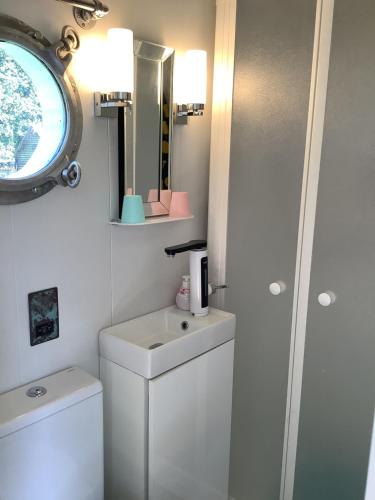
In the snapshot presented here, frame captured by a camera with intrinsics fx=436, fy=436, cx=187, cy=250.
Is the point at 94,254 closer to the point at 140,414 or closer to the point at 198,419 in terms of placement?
the point at 140,414

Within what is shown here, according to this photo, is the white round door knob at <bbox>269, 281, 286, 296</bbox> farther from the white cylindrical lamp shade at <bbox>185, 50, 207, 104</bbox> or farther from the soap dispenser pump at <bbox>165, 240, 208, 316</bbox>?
the white cylindrical lamp shade at <bbox>185, 50, 207, 104</bbox>

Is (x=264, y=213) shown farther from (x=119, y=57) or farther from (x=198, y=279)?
(x=119, y=57)

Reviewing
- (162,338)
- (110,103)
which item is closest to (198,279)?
(162,338)

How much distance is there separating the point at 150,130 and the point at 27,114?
43 cm

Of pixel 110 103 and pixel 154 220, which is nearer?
pixel 110 103

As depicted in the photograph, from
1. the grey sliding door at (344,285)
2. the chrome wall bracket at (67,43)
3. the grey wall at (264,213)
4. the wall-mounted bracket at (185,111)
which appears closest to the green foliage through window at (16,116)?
the chrome wall bracket at (67,43)

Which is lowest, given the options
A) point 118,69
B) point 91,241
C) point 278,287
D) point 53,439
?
point 53,439

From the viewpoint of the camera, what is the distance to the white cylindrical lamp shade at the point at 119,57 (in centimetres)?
126

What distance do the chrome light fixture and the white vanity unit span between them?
0.95 metres

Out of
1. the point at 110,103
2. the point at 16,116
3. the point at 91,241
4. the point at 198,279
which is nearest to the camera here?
the point at 16,116

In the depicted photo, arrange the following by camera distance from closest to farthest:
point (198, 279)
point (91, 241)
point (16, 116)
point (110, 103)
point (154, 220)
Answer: point (16, 116), point (110, 103), point (91, 241), point (154, 220), point (198, 279)

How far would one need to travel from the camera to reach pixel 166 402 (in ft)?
4.56

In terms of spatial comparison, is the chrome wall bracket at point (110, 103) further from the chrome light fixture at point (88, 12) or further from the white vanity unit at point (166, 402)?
the white vanity unit at point (166, 402)

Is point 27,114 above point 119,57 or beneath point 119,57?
beneath
